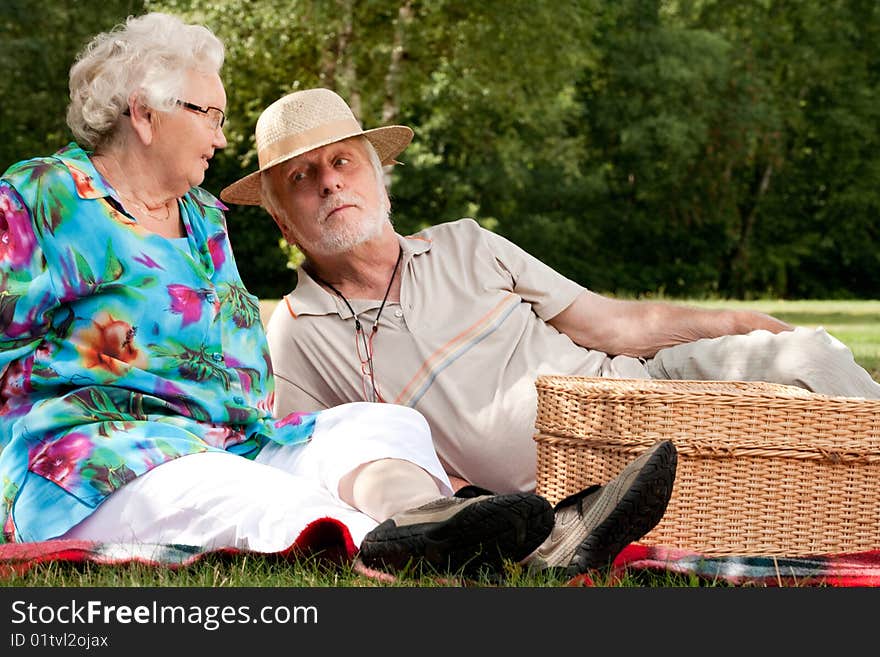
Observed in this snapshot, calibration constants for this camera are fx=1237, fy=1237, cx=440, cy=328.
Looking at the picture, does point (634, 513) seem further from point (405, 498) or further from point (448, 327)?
point (448, 327)

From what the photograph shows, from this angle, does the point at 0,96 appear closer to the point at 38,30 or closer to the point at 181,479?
the point at 38,30

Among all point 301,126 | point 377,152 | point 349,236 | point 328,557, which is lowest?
point 328,557

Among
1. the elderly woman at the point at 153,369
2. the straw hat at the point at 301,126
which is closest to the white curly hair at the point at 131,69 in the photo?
the elderly woman at the point at 153,369

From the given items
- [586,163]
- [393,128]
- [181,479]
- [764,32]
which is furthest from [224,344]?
[764,32]

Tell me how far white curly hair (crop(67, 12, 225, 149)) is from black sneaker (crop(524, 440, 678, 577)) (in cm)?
139

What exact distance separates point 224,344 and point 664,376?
139 cm

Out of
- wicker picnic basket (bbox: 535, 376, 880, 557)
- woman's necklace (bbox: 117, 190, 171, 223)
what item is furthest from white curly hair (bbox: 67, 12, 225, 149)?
wicker picnic basket (bbox: 535, 376, 880, 557)

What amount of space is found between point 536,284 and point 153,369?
1320mm

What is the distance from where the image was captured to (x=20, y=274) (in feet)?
9.07

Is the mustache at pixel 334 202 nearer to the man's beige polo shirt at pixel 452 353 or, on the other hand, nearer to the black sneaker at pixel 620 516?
the man's beige polo shirt at pixel 452 353

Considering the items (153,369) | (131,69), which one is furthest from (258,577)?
(131,69)

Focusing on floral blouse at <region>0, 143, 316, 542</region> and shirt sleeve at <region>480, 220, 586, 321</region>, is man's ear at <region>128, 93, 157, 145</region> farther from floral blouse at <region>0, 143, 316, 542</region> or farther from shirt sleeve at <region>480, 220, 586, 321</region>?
shirt sleeve at <region>480, 220, 586, 321</region>

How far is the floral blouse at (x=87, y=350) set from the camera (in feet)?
8.96

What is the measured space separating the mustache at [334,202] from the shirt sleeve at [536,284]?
1.47 feet
